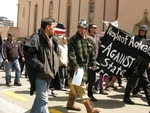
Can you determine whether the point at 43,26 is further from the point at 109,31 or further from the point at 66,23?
the point at 66,23

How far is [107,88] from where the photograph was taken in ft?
30.1

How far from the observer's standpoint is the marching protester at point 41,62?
452 cm

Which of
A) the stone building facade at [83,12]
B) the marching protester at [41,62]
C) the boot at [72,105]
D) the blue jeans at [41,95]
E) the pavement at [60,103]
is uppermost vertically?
the stone building facade at [83,12]

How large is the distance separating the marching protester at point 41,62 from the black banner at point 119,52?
257 centimetres

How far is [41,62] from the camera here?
4.56 m

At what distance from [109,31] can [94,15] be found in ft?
99.9

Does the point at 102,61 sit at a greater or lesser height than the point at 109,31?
lesser

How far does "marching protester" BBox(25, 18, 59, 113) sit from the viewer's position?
452 cm

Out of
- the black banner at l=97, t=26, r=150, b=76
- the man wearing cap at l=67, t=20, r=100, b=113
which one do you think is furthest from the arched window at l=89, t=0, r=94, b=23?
the man wearing cap at l=67, t=20, r=100, b=113

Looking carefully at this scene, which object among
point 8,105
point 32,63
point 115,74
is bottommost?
point 8,105

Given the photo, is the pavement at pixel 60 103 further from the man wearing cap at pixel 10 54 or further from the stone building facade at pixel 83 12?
the stone building facade at pixel 83 12

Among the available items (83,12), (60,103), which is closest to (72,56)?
(60,103)

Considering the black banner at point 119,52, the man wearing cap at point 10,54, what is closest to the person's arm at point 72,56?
the black banner at point 119,52

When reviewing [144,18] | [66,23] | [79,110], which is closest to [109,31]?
[79,110]
